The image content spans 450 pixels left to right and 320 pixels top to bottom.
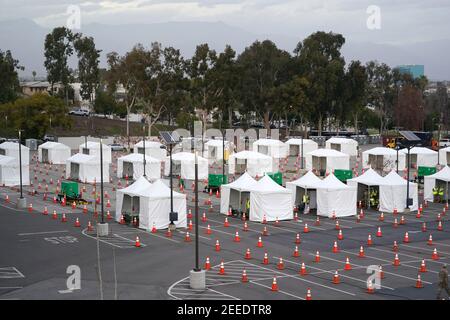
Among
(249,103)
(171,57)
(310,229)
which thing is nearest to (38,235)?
(310,229)

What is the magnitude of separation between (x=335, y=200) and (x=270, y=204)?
366 cm

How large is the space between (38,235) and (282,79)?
239ft

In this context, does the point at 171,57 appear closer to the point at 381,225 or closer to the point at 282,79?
the point at 282,79

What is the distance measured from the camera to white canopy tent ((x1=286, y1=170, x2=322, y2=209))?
37.5 metres

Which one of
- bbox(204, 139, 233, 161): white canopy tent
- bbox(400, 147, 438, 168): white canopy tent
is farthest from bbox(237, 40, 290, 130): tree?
bbox(400, 147, 438, 168): white canopy tent

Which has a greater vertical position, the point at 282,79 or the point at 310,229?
the point at 282,79

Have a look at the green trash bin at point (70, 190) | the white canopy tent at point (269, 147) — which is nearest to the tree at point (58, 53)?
the white canopy tent at point (269, 147)

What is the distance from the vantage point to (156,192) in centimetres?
3269

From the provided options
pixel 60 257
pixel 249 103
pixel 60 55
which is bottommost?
pixel 60 257

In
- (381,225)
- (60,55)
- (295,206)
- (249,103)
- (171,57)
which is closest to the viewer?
(381,225)

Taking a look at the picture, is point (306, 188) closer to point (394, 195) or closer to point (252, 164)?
point (394, 195)

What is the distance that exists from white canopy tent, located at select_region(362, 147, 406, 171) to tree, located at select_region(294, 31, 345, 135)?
A: 33.6 m

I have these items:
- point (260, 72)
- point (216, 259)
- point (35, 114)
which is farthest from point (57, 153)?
point (216, 259)

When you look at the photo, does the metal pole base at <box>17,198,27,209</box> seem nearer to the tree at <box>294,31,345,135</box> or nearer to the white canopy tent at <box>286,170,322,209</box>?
the white canopy tent at <box>286,170,322,209</box>
